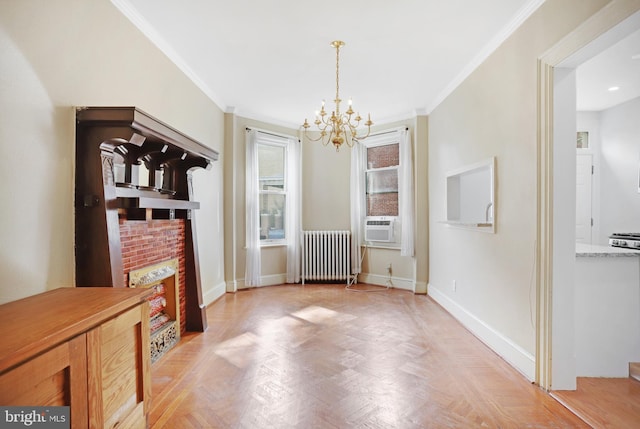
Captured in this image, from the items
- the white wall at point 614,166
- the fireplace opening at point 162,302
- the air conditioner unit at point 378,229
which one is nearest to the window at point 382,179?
the air conditioner unit at point 378,229

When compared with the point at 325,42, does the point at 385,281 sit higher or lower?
lower

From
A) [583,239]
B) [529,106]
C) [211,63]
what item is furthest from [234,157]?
[583,239]

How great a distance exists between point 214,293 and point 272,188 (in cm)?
Answer: 201

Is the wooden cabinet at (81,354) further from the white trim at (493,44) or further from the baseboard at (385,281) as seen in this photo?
the baseboard at (385,281)

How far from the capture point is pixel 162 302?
2.96 m

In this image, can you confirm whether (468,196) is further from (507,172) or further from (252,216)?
(252,216)

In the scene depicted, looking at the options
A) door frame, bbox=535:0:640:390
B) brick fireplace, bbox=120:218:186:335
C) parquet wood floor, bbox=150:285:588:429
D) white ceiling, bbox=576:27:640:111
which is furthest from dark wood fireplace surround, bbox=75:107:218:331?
white ceiling, bbox=576:27:640:111

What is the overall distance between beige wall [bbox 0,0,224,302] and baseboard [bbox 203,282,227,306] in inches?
90.2

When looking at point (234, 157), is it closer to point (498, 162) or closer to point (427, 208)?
point (427, 208)

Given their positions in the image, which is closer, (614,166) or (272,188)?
(614,166)

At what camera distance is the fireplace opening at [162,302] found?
2.55 metres

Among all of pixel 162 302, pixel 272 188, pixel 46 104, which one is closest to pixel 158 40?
pixel 46 104

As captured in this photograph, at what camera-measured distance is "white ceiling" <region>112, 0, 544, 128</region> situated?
8.16 feet

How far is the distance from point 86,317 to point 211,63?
302cm
